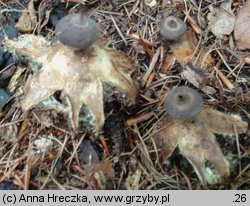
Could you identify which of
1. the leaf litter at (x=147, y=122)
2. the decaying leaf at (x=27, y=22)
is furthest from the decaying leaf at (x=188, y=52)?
the decaying leaf at (x=27, y=22)

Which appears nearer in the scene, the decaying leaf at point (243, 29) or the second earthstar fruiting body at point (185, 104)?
the second earthstar fruiting body at point (185, 104)

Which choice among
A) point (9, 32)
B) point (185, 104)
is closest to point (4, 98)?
point (9, 32)

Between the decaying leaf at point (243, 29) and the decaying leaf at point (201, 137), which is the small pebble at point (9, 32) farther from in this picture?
the decaying leaf at point (243, 29)

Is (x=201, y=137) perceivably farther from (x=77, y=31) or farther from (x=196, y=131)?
(x=77, y=31)

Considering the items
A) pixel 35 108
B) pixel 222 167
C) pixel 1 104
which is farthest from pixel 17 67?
pixel 222 167

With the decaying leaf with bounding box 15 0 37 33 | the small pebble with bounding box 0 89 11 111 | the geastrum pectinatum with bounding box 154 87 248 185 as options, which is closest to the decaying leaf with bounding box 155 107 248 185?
the geastrum pectinatum with bounding box 154 87 248 185
